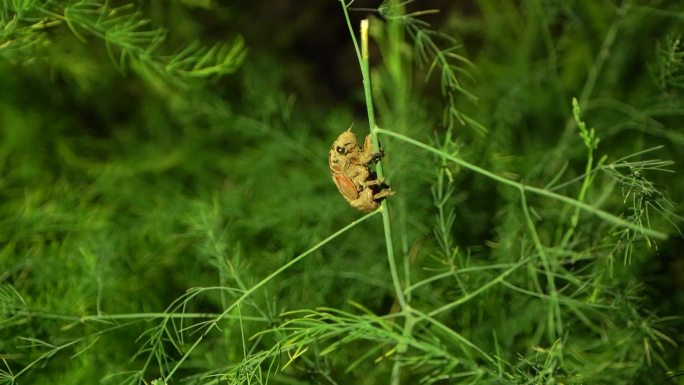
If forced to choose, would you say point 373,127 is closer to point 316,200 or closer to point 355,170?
point 355,170

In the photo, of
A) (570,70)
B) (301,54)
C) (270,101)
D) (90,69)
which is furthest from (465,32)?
(90,69)

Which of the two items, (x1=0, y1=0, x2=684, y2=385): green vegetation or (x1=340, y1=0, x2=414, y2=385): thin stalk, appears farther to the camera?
(x1=0, y1=0, x2=684, y2=385): green vegetation

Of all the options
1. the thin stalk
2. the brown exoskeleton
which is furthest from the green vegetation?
the brown exoskeleton

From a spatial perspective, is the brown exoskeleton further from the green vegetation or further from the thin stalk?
the green vegetation

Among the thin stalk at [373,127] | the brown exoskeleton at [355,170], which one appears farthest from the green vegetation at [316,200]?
the brown exoskeleton at [355,170]

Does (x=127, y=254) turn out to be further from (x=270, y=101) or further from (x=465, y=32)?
(x=465, y=32)

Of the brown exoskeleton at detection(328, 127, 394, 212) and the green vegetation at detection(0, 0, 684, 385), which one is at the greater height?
the brown exoskeleton at detection(328, 127, 394, 212)
